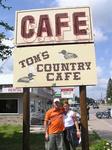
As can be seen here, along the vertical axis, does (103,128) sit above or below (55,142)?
below

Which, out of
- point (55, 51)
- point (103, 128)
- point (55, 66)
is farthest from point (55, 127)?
point (103, 128)

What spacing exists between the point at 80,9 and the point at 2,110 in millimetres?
35962

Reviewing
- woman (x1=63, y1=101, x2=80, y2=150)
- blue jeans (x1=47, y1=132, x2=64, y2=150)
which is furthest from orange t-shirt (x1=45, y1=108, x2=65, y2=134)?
woman (x1=63, y1=101, x2=80, y2=150)

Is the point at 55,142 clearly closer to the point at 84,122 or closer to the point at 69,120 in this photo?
the point at 84,122

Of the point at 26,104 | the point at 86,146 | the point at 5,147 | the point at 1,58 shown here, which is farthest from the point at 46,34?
the point at 1,58

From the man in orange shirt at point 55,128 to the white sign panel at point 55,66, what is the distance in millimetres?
1878

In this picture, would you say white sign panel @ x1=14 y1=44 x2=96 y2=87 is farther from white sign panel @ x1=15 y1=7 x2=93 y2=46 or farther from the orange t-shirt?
the orange t-shirt

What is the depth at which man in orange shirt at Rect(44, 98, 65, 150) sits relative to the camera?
12070 millimetres

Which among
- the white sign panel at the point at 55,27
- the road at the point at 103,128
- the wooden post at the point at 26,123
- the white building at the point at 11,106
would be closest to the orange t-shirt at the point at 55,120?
the wooden post at the point at 26,123

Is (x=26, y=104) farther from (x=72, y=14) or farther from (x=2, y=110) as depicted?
(x=2, y=110)

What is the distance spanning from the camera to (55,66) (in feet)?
33.9

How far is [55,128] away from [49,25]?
2993 mm

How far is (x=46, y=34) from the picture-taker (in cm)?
1041

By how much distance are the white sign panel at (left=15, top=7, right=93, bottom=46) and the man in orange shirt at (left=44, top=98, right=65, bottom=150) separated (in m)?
2.23
